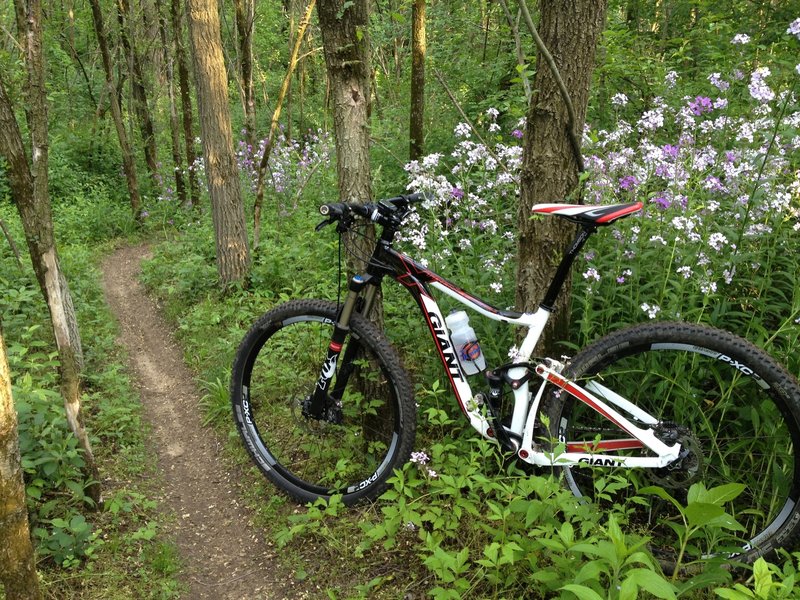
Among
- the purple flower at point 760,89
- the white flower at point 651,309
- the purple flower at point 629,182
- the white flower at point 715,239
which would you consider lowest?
the white flower at point 651,309

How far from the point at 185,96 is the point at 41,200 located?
815 centimetres

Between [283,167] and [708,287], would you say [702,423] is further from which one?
[283,167]

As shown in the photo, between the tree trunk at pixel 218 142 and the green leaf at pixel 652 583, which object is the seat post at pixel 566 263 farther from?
the tree trunk at pixel 218 142

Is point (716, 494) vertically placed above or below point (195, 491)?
above

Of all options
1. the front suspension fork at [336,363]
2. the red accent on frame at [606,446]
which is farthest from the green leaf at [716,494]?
Result: the front suspension fork at [336,363]

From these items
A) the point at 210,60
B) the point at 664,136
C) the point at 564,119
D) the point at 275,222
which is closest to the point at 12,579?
the point at 564,119

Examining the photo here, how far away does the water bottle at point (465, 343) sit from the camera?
3.00 metres

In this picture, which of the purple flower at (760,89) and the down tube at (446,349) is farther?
the down tube at (446,349)

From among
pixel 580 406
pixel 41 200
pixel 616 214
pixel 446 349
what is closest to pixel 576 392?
pixel 580 406

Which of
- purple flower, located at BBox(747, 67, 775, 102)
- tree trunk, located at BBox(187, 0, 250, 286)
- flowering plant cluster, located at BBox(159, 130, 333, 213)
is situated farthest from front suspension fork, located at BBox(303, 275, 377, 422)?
flowering plant cluster, located at BBox(159, 130, 333, 213)

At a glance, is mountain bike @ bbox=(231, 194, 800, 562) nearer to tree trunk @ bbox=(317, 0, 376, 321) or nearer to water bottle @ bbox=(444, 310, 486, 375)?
water bottle @ bbox=(444, 310, 486, 375)

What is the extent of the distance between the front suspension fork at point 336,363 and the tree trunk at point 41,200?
136 cm

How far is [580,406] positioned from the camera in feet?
9.82

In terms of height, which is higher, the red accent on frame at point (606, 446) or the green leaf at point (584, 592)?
the green leaf at point (584, 592)
